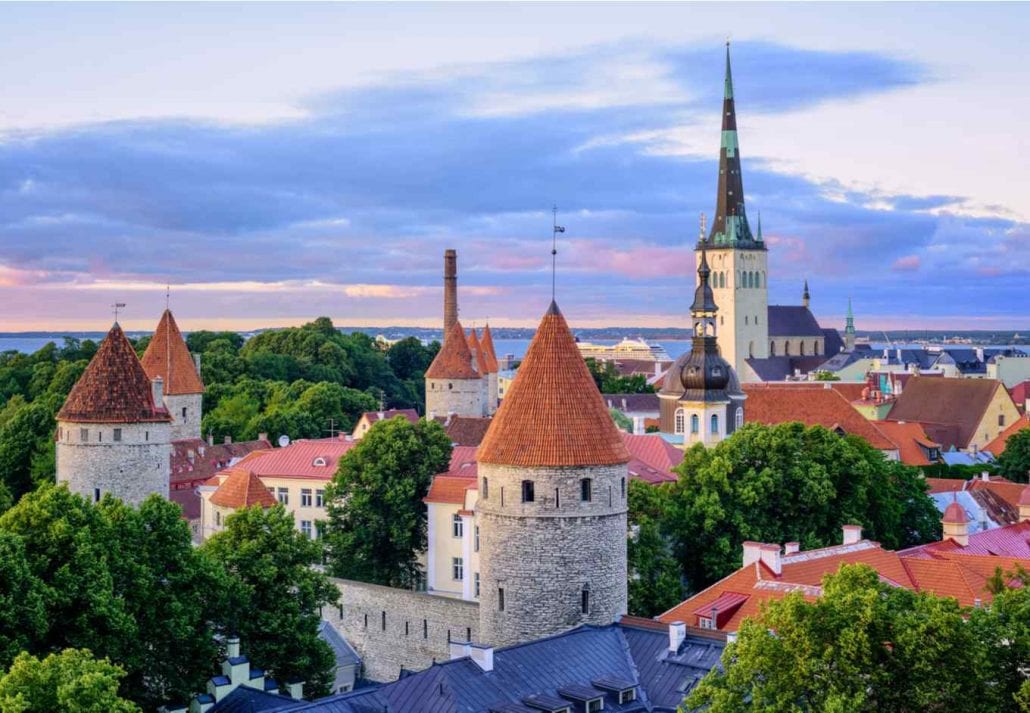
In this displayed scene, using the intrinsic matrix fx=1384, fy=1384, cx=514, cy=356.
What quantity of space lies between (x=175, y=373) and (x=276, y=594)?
40478mm

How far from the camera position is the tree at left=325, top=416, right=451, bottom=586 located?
48.0 meters

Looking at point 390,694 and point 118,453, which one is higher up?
point 118,453

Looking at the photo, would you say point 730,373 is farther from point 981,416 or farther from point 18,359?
point 18,359

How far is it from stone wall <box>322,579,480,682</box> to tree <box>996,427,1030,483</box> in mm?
37862

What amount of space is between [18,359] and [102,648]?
281ft

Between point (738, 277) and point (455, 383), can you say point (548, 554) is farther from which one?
point (738, 277)

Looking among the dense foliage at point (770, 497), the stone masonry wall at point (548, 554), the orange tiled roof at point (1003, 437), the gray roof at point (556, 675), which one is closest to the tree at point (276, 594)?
the stone masonry wall at point (548, 554)

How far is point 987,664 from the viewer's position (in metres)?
21.1

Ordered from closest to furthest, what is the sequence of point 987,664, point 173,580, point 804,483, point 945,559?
point 987,664
point 173,580
point 945,559
point 804,483

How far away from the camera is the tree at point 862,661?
2077cm

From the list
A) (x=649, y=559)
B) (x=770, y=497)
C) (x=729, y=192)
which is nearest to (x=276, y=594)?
(x=649, y=559)

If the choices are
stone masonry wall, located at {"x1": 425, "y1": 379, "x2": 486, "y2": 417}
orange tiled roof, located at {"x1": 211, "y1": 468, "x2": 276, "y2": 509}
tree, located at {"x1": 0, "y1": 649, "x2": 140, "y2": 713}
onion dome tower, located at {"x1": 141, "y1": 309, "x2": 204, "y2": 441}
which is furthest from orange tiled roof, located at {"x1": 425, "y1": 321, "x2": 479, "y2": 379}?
tree, located at {"x1": 0, "y1": 649, "x2": 140, "y2": 713}

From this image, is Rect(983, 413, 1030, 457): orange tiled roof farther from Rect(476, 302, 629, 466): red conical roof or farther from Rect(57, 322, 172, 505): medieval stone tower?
Rect(476, 302, 629, 466): red conical roof

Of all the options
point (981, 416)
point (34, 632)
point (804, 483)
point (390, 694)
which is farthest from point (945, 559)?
point (981, 416)
